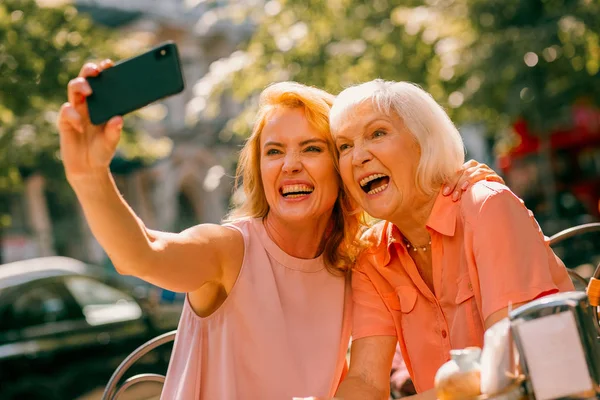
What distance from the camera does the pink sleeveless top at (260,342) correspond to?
8.26ft

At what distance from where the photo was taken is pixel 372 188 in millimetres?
2643

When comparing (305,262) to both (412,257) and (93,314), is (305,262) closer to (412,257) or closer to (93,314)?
(412,257)

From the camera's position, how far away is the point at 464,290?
2463mm

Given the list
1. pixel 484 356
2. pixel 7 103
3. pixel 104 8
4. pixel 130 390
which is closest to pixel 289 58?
pixel 7 103

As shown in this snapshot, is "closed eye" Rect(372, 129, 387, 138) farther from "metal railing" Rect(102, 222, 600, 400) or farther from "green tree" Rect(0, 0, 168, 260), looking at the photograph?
"green tree" Rect(0, 0, 168, 260)

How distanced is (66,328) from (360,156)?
4671mm

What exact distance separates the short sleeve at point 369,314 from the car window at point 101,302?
4.40 metres

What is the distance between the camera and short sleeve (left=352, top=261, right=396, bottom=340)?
2.65 m

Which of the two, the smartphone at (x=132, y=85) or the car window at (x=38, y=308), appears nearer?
the smartphone at (x=132, y=85)

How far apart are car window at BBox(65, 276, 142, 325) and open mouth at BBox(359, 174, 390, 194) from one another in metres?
4.56

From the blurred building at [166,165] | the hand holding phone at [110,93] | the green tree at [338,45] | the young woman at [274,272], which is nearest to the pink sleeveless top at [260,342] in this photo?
the young woman at [274,272]

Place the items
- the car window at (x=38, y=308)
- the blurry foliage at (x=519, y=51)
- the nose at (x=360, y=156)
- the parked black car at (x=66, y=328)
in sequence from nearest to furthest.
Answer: the nose at (x=360, y=156) < the parked black car at (x=66, y=328) < the car window at (x=38, y=308) < the blurry foliage at (x=519, y=51)

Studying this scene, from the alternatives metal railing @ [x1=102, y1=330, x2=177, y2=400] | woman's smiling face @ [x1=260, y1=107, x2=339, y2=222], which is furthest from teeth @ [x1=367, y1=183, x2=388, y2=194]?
metal railing @ [x1=102, y1=330, x2=177, y2=400]

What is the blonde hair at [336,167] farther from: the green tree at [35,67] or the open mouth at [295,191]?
the green tree at [35,67]
